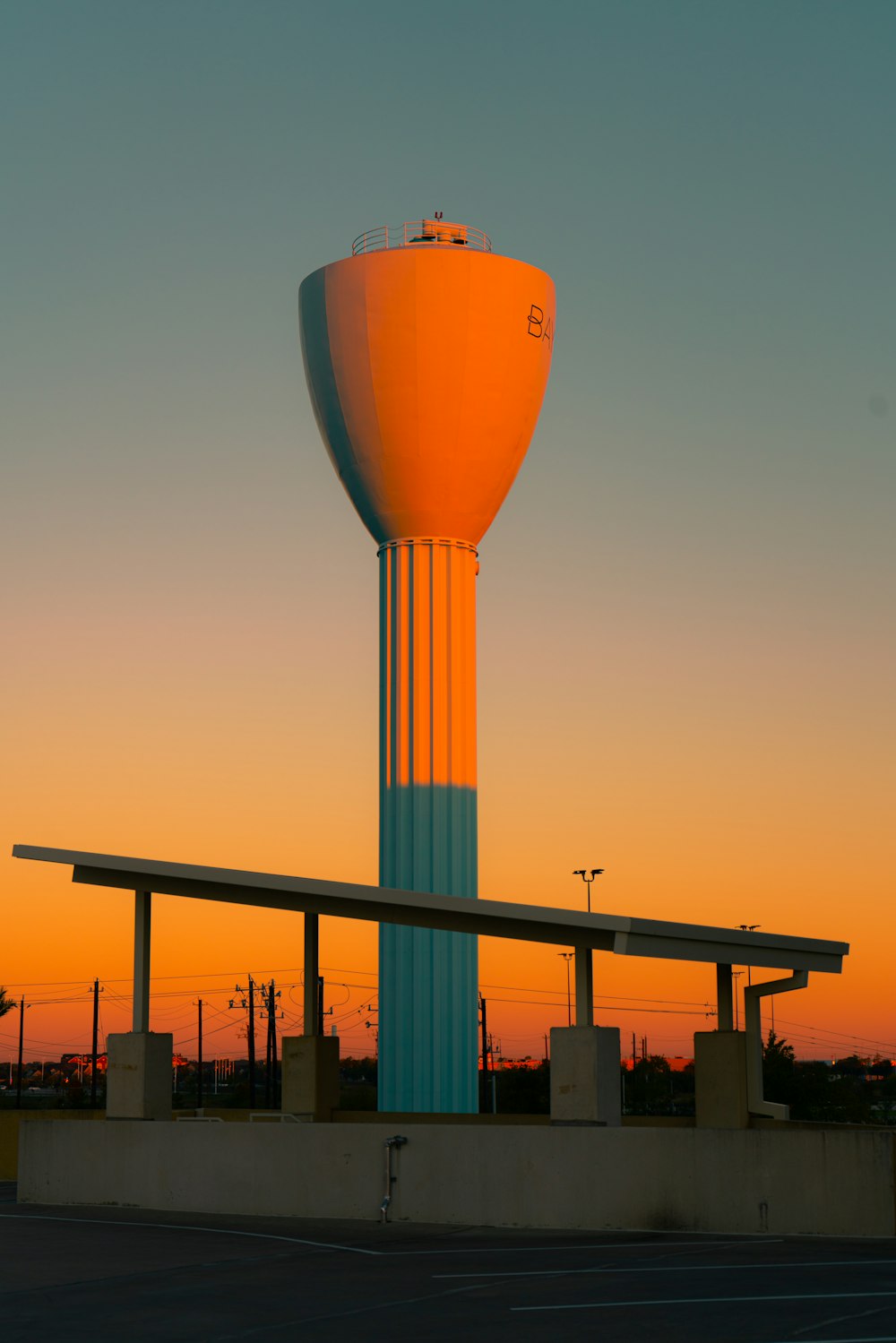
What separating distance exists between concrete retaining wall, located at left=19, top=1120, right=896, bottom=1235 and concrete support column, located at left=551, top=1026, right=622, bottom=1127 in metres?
0.91

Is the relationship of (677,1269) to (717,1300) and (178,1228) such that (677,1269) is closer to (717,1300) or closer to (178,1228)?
(717,1300)

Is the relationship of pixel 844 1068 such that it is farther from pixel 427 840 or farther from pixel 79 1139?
pixel 79 1139

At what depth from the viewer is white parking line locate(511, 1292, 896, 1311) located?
14023 mm

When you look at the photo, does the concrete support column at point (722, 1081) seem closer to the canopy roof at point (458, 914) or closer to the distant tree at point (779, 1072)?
the canopy roof at point (458, 914)

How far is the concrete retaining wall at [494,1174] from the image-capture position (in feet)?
65.0

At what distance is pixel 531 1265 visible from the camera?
1725 cm

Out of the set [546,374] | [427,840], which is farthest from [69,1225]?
[546,374]

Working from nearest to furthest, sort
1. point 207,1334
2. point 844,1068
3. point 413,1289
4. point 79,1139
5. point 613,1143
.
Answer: point 207,1334, point 413,1289, point 613,1143, point 79,1139, point 844,1068

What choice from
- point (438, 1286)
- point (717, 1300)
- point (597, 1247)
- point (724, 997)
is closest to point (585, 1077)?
point (724, 997)

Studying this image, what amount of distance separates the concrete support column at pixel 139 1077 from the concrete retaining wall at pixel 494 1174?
0.41m

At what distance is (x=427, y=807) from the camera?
42281mm

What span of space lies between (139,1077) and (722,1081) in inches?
381

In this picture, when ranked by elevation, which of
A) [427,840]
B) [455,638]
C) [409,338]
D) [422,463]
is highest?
[409,338]

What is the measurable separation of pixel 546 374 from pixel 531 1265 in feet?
98.7
